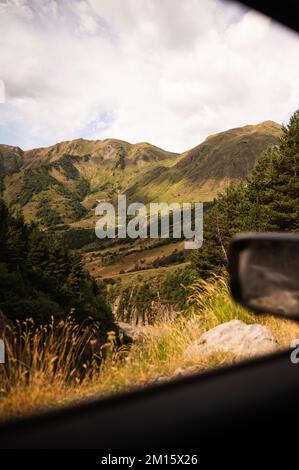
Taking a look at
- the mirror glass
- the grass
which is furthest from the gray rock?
the mirror glass

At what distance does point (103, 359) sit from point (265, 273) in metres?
3.40

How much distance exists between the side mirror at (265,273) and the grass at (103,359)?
0.90 meters

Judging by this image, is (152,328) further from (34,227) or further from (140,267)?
(140,267)

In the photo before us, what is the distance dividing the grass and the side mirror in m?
0.90

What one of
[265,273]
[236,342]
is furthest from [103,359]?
[265,273]

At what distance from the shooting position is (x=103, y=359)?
4.18m

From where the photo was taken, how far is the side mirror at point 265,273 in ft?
3.41

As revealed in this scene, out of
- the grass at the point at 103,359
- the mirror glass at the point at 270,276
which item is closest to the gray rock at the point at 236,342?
the grass at the point at 103,359

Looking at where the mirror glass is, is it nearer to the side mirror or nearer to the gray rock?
the side mirror

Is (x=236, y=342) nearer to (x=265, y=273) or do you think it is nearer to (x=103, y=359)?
(x=103, y=359)

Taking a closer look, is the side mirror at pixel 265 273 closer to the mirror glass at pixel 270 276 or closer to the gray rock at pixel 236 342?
the mirror glass at pixel 270 276

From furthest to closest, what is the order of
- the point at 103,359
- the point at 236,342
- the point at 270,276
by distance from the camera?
the point at 103,359 < the point at 236,342 < the point at 270,276

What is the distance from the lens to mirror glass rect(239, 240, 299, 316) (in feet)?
3.42

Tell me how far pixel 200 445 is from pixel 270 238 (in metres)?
0.63
